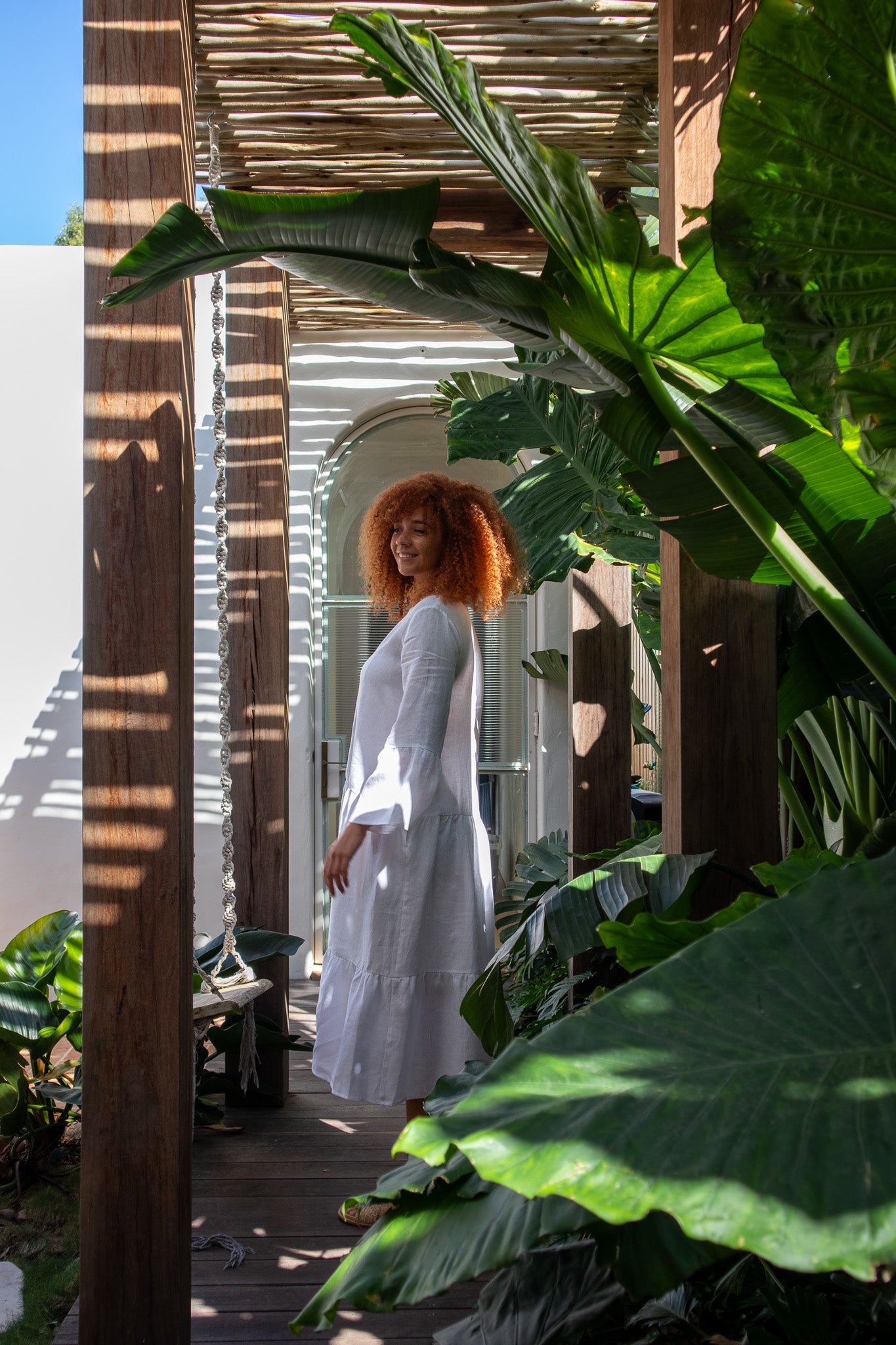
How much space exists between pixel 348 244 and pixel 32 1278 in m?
2.56

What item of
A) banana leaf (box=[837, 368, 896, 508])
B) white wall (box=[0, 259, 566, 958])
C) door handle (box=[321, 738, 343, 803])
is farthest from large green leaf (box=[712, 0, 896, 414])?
door handle (box=[321, 738, 343, 803])

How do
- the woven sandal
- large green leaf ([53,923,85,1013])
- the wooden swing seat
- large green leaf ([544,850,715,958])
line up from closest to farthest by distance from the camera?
large green leaf ([544,850,715,958]), the wooden swing seat, the woven sandal, large green leaf ([53,923,85,1013])

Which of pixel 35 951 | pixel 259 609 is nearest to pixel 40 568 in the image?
pixel 259 609

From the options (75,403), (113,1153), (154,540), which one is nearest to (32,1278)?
(113,1153)

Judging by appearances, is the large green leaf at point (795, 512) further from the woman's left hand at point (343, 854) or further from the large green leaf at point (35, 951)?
the large green leaf at point (35, 951)

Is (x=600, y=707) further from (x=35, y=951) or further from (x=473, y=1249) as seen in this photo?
(x=473, y=1249)

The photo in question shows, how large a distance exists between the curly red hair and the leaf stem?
1.62 meters

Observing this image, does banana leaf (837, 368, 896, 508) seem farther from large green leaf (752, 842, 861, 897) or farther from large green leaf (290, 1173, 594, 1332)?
large green leaf (290, 1173, 594, 1332)

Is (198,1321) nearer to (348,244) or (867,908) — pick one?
(867,908)

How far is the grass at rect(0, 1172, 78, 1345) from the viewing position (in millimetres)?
2229

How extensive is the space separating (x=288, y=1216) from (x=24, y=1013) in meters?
0.97

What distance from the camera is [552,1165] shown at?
0.53 meters

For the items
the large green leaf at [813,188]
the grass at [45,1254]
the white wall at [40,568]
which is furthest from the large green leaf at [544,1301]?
the white wall at [40,568]

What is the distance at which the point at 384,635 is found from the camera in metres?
5.08
